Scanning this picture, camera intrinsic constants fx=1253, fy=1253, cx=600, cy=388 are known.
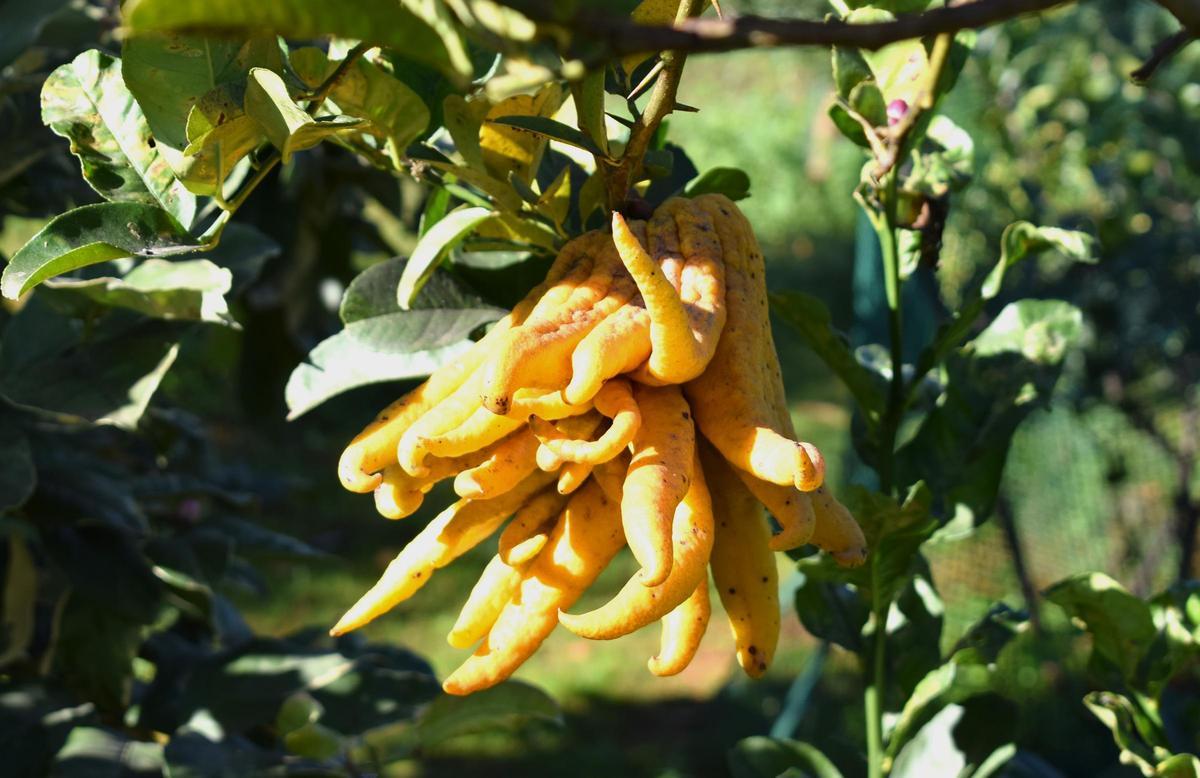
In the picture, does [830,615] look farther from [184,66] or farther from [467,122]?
[184,66]

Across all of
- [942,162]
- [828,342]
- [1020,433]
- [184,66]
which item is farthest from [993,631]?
[1020,433]

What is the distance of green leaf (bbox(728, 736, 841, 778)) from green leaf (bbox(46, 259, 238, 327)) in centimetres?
62

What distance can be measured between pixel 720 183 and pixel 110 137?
1.51 feet

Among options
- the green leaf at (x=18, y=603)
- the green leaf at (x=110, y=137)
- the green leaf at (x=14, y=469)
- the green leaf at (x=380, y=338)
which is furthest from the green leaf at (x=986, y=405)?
the green leaf at (x=18, y=603)

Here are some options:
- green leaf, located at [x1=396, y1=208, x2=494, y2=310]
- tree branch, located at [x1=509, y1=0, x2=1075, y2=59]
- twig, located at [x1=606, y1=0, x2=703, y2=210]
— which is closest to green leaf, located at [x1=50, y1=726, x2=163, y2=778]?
green leaf, located at [x1=396, y1=208, x2=494, y2=310]

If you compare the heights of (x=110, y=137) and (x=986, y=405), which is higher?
(x=110, y=137)

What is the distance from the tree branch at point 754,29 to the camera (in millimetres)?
468

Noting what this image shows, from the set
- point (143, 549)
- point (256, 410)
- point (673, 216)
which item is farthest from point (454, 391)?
point (256, 410)

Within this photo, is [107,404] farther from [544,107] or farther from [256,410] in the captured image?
[256,410]

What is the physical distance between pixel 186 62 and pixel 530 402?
338 mm

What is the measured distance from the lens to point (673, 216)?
2.71ft

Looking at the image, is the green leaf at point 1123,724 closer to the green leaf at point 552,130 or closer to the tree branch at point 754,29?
the green leaf at point 552,130

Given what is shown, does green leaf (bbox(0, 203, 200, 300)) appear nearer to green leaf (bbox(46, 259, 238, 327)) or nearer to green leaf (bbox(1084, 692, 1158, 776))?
green leaf (bbox(46, 259, 238, 327))

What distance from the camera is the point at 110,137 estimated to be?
894 mm
